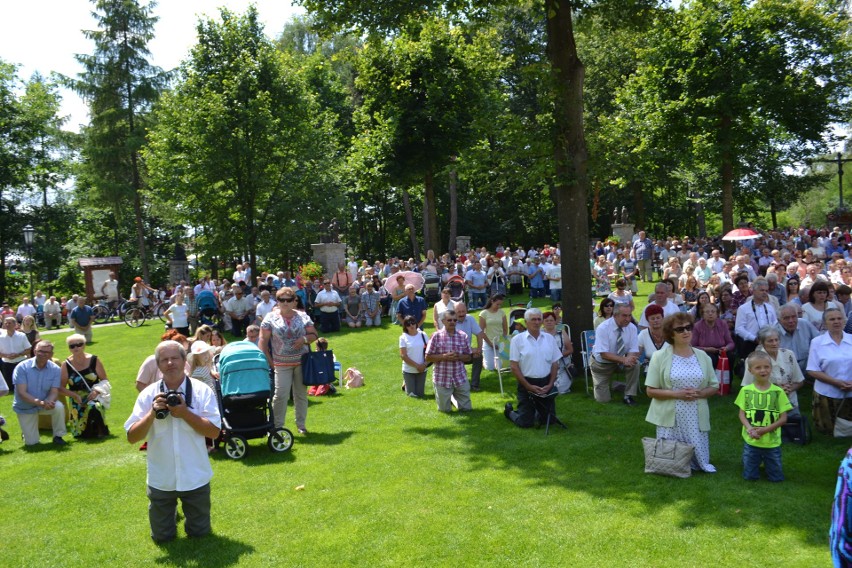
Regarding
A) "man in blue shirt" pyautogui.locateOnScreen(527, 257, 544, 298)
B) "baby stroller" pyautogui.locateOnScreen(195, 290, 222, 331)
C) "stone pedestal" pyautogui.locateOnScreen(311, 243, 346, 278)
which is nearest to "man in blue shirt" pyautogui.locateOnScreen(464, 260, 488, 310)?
"man in blue shirt" pyautogui.locateOnScreen(527, 257, 544, 298)

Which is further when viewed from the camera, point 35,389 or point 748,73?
point 748,73

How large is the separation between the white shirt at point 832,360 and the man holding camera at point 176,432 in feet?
20.4

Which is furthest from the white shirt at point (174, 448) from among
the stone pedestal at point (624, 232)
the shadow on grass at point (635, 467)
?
the stone pedestal at point (624, 232)

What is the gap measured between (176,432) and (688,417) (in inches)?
179

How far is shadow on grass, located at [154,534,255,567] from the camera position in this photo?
17.7 ft

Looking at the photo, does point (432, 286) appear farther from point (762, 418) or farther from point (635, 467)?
point (762, 418)

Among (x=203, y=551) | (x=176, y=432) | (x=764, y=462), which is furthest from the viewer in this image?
(x=764, y=462)

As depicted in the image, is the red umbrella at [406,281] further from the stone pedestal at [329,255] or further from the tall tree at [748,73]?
the tall tree at [748,73]

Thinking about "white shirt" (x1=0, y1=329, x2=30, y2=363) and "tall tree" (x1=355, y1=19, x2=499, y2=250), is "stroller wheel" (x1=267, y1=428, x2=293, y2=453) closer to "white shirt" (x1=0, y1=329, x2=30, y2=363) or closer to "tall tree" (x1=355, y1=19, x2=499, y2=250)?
"white shirt" (x1=0, y1=329, x2=30, y2=363)

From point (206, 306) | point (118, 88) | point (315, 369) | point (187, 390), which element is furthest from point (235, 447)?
point (118, 88)

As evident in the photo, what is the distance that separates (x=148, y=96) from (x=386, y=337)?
896 inches

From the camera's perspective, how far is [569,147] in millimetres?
10945

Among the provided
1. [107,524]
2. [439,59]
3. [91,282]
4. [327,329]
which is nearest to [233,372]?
[107,524]

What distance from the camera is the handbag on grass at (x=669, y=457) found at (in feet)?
22.3
